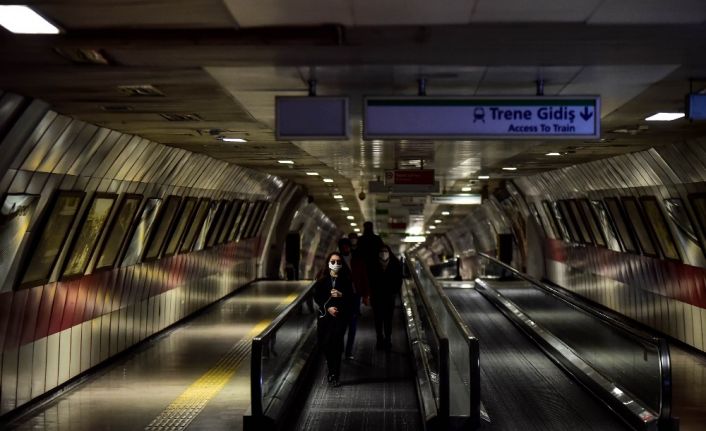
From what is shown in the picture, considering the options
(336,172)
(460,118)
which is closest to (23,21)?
(460,118)

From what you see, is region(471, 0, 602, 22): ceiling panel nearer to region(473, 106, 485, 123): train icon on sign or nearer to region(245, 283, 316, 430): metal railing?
region(473, 106, 485, 123): train icon on sign

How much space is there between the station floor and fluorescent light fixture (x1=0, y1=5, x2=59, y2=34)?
4.31m

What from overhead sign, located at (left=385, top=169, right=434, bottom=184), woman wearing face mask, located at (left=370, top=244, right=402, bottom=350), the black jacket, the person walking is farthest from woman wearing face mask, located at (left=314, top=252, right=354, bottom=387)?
overhead sign, located at (left=385, top=169, right=434, bottom=184)

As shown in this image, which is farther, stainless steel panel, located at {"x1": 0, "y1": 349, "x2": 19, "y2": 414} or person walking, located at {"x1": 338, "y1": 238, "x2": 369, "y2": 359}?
person walking, located at {"x1": 338, "y1": 238, "x2": 369, "y2": 359}

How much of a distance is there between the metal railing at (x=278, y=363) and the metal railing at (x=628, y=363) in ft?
11.5

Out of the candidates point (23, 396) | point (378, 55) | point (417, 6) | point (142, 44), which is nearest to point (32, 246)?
point (23, 396)

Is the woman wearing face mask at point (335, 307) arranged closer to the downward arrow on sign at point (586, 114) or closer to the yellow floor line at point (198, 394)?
the yellow floor line at point (198, 394)

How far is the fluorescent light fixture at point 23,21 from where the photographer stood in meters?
5.51

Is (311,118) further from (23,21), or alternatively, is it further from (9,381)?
(9,381)

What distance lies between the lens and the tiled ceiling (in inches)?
226

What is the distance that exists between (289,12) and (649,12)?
7.52 ft

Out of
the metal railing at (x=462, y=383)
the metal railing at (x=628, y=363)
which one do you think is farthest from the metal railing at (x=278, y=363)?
the metal railing at (x=628, y=363)

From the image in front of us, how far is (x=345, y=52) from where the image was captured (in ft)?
21.6

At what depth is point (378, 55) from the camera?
670 cm
